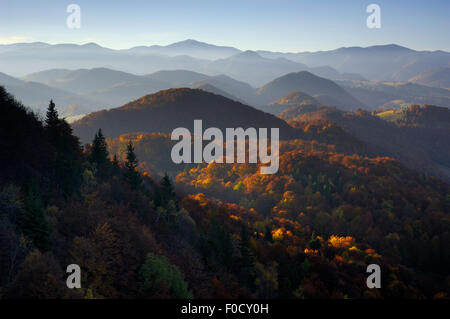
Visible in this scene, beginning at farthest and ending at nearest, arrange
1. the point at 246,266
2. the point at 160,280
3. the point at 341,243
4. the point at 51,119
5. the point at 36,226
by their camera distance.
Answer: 1. the point at 341,243
2. the point at 51,119
3. the point at 246,266
4. the point at 160,280
5. the point at 36,226

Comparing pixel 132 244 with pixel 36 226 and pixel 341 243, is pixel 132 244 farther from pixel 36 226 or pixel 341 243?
pixel 341 243

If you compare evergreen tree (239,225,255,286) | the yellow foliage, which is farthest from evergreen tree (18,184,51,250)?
the yellow foliage

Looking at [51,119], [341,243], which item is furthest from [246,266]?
[341,243]

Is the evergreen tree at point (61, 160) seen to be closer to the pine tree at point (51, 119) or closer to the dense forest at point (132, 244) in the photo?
the pine tree at point (51, 119)

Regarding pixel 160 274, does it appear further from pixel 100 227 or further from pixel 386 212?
pixel 386 212

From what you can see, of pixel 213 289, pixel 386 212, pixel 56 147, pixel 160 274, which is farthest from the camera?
pixel 386 212

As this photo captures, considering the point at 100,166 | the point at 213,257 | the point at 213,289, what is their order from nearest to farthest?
the point at 213,289
the point at 213,257
the point at 100,166

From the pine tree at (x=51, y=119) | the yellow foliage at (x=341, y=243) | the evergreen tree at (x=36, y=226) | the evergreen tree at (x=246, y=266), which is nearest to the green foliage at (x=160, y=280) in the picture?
the evergreen tree at (x=36, y=226)
